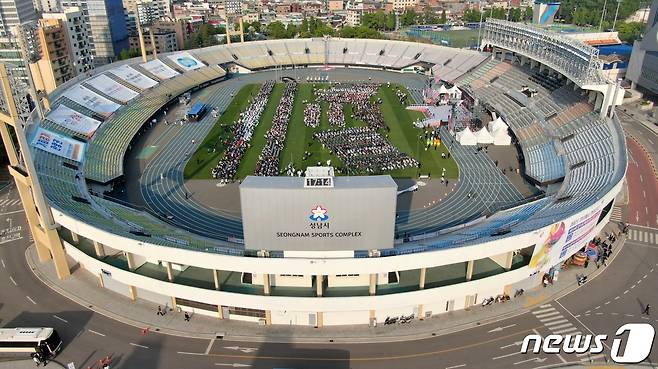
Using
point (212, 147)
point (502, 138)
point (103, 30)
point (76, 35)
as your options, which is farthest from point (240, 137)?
point (103, 30)

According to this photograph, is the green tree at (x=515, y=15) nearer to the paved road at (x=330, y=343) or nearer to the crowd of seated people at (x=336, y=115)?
the crowd of seated people at (x=336, y=115)

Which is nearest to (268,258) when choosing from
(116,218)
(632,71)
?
(116,218)

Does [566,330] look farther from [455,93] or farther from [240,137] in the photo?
[455,93]

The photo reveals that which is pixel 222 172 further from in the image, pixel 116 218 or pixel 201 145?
pixel 116 218

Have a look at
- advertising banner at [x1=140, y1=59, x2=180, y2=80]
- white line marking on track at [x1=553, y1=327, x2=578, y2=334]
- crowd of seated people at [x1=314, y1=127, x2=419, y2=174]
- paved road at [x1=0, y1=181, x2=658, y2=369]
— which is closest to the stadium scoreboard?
paved road at [x1=0, y1=181, x2=658, y2=369]

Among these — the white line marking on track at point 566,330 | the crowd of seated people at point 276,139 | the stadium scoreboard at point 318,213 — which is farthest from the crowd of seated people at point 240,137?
the white line marking on track at point 566,330

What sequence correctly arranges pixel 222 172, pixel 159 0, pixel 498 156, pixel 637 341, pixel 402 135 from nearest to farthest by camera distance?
1. pixel 637 341
2. pixel 222 172
3. pixel 498 156
4. pixel 402 135
5. pixel 159 0

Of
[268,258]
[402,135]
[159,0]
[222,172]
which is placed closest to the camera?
[268,258]
